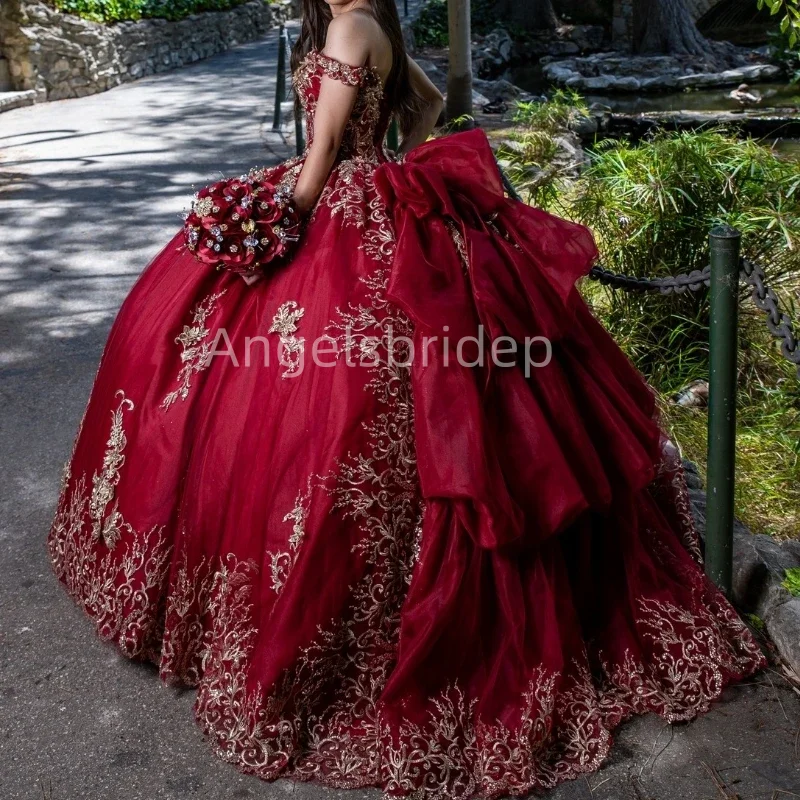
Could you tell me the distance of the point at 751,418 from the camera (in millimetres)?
4199

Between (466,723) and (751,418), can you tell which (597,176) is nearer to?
(751,418)

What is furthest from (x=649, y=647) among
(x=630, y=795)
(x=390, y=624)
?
A: (x=390, y=624)

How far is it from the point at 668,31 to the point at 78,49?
10855 millimetres

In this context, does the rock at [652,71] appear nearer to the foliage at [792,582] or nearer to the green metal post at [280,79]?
the green metal post at [280,79]

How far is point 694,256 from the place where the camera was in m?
4.54

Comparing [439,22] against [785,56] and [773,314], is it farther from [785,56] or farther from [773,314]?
[773,314]

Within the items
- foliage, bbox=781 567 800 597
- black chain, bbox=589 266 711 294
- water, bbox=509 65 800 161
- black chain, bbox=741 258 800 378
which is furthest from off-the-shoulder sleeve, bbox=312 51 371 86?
water, bbox=509 65 800 161

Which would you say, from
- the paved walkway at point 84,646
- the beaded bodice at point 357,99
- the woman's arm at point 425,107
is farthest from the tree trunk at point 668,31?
the beaded bodice at point 357,99

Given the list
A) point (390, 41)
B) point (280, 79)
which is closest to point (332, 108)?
point (390, 41)

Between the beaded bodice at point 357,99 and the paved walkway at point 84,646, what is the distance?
153 cm

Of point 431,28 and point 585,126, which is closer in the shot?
point 585,126

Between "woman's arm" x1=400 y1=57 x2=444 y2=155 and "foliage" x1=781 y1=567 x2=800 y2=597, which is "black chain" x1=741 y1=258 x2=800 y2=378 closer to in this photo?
"foliage" x1=781 y1=567 x2=800 y2=597

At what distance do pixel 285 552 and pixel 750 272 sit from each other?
53.5 inches

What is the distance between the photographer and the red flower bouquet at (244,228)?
8.56ft
